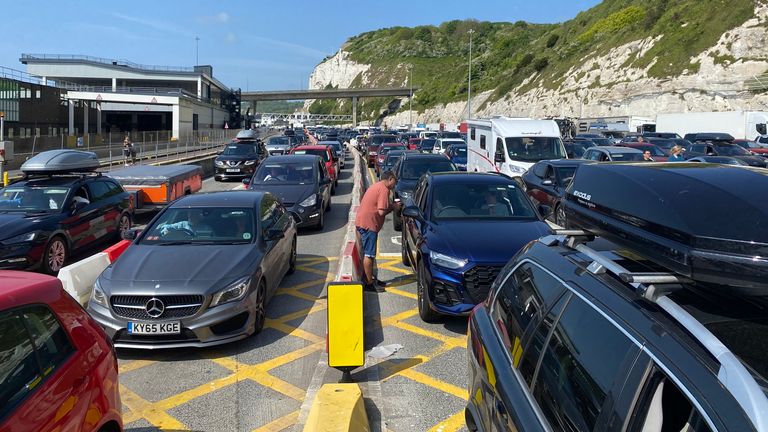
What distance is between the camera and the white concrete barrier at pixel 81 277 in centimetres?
731

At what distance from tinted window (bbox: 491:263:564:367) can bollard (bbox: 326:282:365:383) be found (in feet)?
6.58

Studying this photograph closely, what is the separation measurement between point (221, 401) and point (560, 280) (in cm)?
352

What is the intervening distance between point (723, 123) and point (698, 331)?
45.1m

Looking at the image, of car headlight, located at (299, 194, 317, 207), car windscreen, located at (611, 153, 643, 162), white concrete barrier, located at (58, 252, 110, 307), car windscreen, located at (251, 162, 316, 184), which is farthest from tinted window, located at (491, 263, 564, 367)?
car windscreen, located at (611, 153, 643, 162)

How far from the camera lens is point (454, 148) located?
28.4 meters

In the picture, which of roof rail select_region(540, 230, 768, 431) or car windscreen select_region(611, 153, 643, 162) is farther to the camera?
car windscreen select_region(611, 153, 643, 162)

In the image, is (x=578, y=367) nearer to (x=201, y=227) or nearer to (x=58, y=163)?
(x=201, y=227)

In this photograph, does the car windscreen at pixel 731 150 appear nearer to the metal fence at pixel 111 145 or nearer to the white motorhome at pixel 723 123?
the white motorhome at pixel 723 123

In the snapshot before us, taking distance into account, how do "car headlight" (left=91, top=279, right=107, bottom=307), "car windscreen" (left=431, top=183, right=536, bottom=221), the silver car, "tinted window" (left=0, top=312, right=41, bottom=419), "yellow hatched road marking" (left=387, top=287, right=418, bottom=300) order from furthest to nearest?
the silver car < "yellow hatched road marking" (left=387, top=287, right=418, bottom=300) < "car windscreen" (left=431, top=183, right=536, bottom=221) < "car headlight" (left=91, top=279, right=107, bottom=307) < "tinted window" (left=0, top=312, right=41, bottom=419)

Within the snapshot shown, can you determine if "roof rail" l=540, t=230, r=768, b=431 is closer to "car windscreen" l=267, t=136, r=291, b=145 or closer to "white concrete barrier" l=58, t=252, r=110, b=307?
"white concrete barrier" l=58, t=252, r=110, b=307

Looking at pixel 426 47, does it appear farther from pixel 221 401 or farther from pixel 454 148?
pixel 221 401

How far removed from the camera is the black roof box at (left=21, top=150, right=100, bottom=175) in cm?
1107

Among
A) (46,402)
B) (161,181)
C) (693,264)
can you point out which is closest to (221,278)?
(46,402)

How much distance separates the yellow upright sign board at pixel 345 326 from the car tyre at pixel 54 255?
20.8 ft
